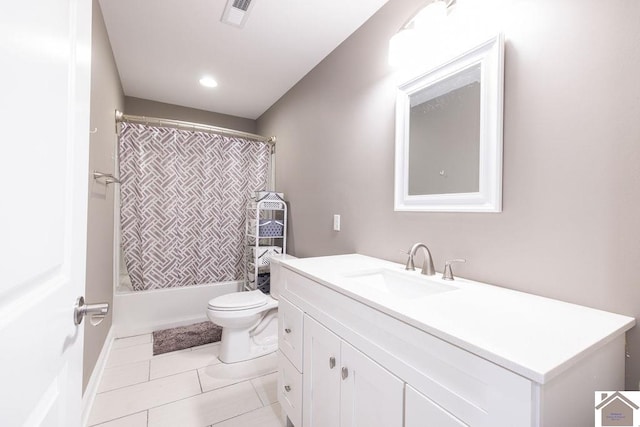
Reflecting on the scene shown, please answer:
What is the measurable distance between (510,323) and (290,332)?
39.8 inches

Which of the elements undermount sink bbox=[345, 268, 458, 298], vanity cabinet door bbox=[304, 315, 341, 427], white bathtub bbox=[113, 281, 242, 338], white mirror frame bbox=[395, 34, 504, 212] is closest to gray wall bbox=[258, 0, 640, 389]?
white mirror frame bbox=[395, 34, 504, 212]

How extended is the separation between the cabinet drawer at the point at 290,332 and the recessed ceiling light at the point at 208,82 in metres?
2.21

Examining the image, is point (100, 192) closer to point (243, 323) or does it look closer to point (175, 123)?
point (175, 123)

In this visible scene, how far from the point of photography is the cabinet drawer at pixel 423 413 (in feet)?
2.15

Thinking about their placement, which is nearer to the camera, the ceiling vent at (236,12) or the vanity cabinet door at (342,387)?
the vanity cabinet door at (342,387)

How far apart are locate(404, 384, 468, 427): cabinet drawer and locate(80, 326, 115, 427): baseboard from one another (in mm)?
1705

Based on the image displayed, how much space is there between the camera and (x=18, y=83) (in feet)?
1.32

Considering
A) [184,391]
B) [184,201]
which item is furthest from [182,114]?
[184,391]

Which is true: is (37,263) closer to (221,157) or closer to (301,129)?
(301,129)

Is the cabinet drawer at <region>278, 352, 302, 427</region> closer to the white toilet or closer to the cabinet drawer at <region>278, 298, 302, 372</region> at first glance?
the cabinet drawer at <region>278, 298, 302, 372</region>

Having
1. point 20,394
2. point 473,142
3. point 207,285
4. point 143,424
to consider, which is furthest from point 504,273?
point 207,285

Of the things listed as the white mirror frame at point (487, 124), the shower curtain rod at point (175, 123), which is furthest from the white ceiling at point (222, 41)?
the white mirror frame at point (487, 124)

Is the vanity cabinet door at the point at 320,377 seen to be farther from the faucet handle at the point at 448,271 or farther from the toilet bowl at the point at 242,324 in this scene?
the toilet bowl at the point at 242,324

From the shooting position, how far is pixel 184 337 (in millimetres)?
2400
